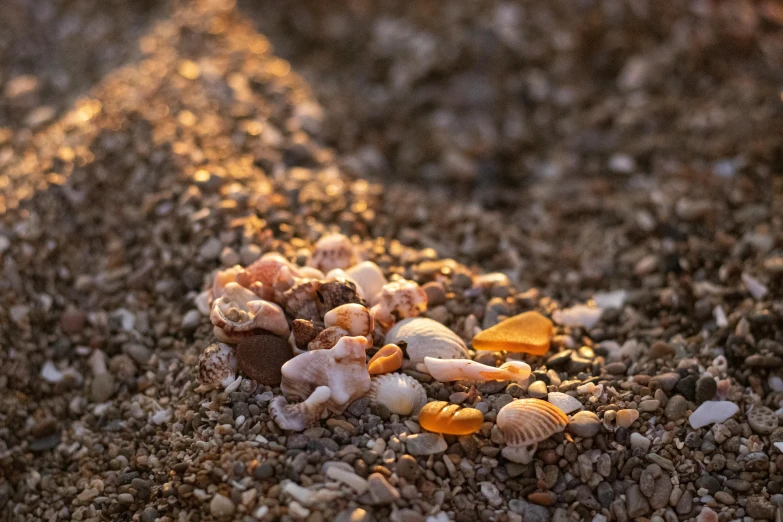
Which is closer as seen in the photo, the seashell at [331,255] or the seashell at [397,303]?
the seashell at [397,303]

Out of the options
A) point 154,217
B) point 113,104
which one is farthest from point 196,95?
point 154,217

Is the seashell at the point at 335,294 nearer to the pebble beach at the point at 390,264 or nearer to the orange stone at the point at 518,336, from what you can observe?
the pebble beach at the point at 390,264

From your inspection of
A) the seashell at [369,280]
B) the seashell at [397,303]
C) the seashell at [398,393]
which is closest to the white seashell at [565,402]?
the seashell at [398,393]

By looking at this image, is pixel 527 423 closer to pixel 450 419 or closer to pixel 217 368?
pixel 450 419

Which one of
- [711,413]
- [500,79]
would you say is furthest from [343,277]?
[500,79]

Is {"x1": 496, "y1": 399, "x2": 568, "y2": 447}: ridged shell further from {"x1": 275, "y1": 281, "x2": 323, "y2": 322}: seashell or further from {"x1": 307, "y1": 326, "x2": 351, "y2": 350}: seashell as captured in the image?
{"x1": 275, "y1": 281, "x2": 323, "y2": 322}: seashell

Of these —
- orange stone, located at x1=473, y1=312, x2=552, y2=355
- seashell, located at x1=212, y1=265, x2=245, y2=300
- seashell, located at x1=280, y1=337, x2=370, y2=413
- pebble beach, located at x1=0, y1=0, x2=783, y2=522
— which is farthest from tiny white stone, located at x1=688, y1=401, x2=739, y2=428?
seashell, located at x1=212, y1=265, x2=245, y2=300
